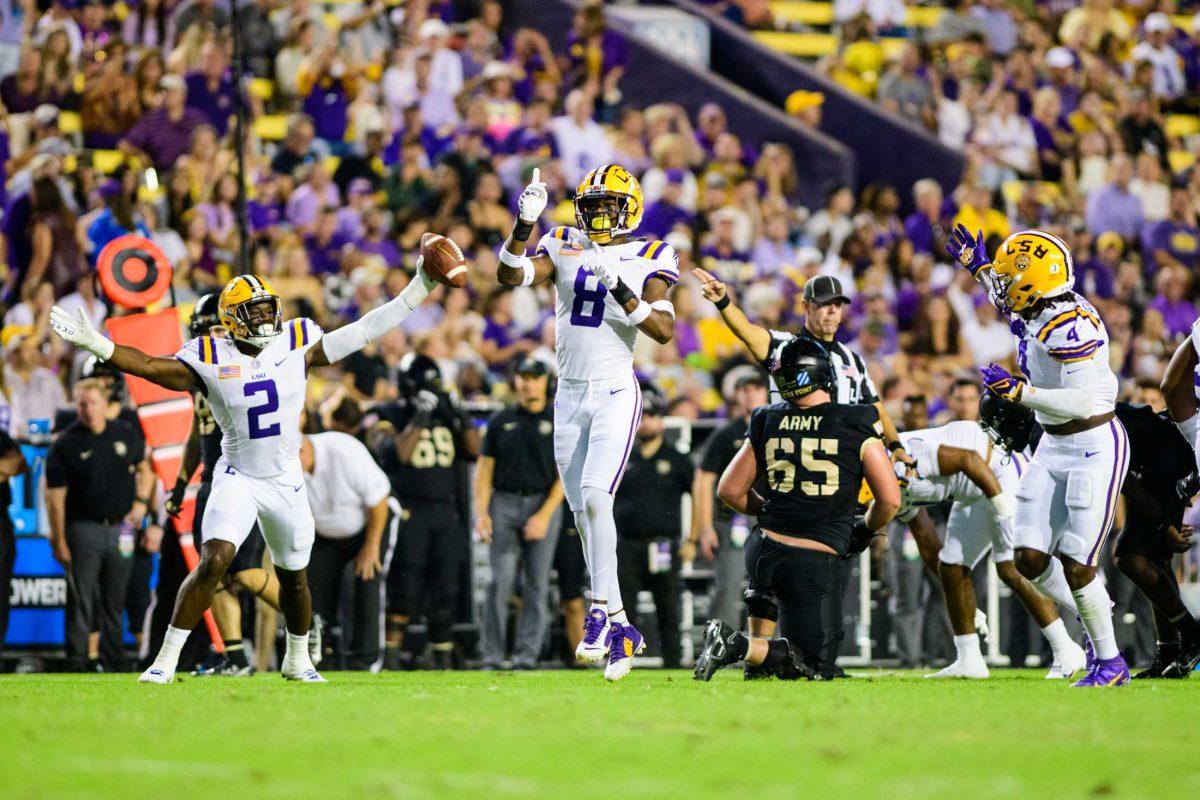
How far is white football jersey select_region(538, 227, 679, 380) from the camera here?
970 centimetres

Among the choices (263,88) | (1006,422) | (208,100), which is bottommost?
(1006,422)

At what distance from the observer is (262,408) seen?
9797 millimetres

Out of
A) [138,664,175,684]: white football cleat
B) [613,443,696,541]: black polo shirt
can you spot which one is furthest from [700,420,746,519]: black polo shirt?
[138,664,175,684]: white football cleat

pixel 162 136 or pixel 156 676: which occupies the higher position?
pixel 162 136

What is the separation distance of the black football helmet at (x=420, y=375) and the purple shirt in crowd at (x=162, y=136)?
457 cm

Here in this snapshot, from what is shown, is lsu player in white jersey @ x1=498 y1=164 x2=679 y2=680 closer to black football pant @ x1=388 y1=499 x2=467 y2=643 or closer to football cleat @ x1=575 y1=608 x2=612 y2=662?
football cleat @ x1=575 y1=608 x2=612 y2=662

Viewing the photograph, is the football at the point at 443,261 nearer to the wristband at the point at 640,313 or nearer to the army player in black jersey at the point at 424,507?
the wristband at the point at 640,313

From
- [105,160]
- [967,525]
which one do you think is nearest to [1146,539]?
[967,525]

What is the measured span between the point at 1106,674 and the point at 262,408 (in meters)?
4.50

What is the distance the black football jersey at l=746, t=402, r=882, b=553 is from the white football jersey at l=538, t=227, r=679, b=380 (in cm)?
89

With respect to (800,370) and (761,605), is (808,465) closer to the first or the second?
(800,370)

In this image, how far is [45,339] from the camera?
1507 centimetres

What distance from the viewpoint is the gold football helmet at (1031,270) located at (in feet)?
31.1

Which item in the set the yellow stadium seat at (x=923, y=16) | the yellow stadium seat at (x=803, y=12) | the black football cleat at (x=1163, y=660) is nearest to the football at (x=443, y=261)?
the black football cleat at (x=1163, y=660)
